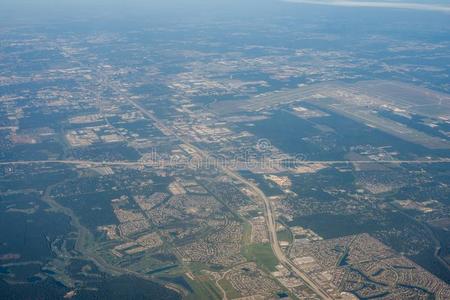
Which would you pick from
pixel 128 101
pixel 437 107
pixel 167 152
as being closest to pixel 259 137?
pixel 167 152

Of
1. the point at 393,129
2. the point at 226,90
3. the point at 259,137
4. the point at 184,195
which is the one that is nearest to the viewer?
the point at 184,195

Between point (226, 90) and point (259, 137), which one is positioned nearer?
point (259, 137)

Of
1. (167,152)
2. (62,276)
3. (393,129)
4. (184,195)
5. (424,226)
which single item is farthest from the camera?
(393,129)

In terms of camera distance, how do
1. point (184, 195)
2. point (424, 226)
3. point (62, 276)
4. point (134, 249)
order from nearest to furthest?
point (62, 276), point (134, 249), point (424, 226), point (184, 195)

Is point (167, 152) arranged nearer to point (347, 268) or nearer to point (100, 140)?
point (100, 140)

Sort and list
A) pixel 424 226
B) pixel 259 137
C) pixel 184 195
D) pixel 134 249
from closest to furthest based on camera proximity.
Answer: pixel 134 249 < pixel 424 226 < pixel 184 195 < pixel 259 137

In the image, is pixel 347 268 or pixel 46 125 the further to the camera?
pixel 46 125

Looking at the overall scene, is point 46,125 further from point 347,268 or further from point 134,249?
point 347,268

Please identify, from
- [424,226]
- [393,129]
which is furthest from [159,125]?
[424,226]
